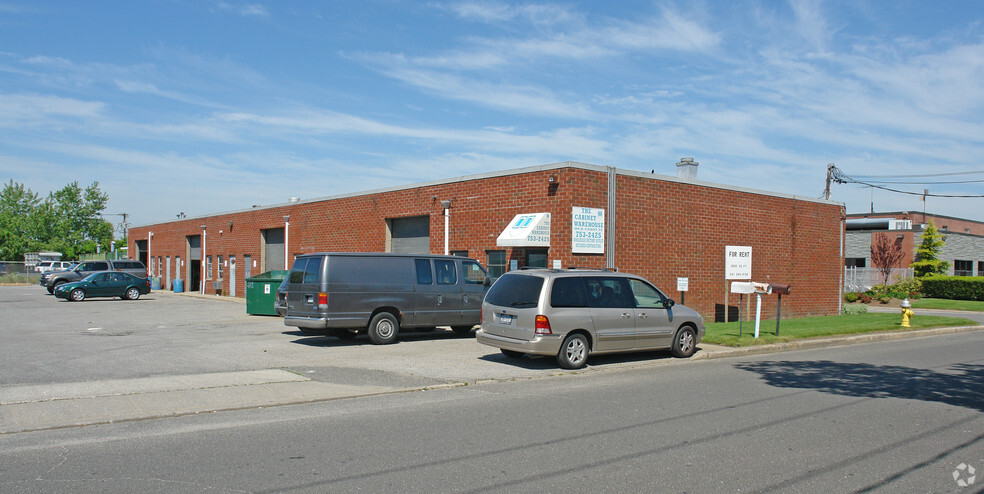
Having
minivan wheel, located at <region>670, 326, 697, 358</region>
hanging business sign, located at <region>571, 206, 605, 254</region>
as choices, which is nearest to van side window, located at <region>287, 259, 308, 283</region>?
hanging business sign, located at <region>571, 206, 605, 254</region>

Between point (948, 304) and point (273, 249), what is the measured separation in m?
35.1

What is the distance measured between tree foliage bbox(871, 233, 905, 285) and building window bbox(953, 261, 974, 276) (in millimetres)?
6426

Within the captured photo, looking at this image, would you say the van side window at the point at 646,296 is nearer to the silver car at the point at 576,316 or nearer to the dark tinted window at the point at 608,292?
the silver car at the point at 576,316

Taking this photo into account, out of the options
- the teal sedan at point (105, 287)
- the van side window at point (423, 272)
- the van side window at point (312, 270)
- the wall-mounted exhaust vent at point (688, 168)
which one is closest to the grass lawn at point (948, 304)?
the wall-mounted exhaust vent at point (688, 168)

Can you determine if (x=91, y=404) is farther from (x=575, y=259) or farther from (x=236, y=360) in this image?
(x=575, y=259)

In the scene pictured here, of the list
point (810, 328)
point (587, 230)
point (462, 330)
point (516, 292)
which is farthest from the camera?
point (587, 230)

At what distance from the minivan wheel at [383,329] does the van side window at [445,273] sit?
4.71 ft

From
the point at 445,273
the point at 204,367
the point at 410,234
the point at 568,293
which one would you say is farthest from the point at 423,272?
the point at 410,234

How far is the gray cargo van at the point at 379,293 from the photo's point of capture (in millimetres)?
15164

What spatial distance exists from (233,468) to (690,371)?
8.20 m

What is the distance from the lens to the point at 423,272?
1634 centimetres

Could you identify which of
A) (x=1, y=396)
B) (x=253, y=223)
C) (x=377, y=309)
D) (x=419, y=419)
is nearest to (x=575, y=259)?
(x=377, y=309)

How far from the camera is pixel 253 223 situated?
3566 centimetres

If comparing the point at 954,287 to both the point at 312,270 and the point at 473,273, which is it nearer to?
the point at 473,273
